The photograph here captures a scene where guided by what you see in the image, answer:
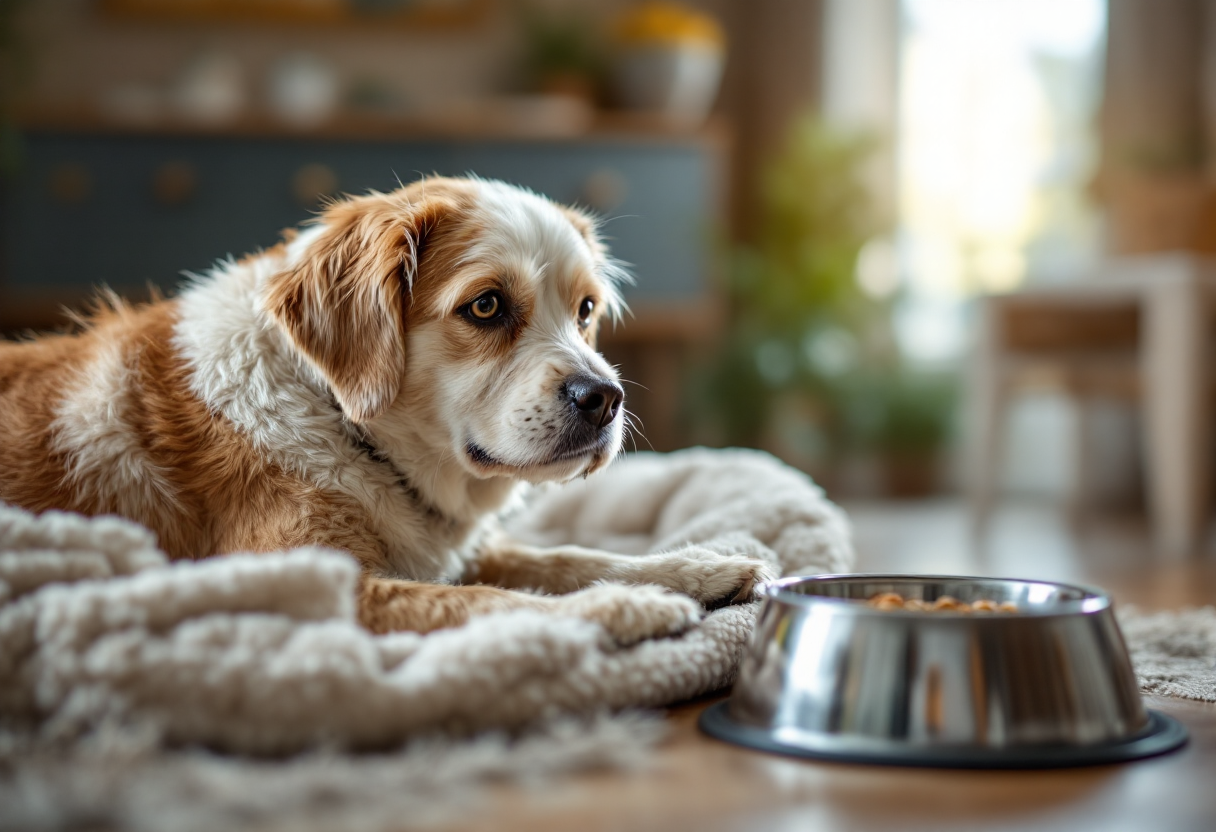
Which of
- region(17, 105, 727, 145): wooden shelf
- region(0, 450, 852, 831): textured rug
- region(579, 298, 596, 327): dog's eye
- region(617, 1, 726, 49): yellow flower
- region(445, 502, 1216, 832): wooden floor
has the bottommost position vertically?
region(445, 502, 1216, 832): wooden floor

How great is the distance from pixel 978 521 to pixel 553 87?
100 inches

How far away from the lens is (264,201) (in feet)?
14.6

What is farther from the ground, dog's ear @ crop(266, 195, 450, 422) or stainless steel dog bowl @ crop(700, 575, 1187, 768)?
dog's ear @ crop(266, 195, 450, 422)

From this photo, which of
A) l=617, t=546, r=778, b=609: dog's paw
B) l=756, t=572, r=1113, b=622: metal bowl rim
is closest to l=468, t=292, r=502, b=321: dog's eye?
l=617, t=546, r=778, b=609: dog's paw

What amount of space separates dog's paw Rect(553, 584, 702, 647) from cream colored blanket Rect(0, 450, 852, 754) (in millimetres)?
22

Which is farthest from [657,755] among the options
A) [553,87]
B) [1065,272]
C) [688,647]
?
[553,87]

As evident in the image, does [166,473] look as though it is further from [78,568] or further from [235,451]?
[78,568]

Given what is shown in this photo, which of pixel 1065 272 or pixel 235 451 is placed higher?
pixel 1065 272

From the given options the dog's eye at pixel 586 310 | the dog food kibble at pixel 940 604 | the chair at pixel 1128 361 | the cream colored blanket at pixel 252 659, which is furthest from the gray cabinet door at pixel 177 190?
the cream colored blanket at pixel 252 659

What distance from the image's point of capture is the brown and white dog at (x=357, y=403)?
1.67 meters

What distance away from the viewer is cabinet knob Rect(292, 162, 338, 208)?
4.46 metres

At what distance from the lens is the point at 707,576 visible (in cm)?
176

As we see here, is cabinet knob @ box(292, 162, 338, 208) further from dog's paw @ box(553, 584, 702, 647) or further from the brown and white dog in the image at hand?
dog's paw @ box(553, 584, 702, 647)

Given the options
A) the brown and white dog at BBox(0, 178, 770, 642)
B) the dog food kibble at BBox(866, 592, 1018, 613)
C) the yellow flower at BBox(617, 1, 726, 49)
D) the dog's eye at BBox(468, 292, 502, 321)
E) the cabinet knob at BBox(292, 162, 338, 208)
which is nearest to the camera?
the dog food kibble at BBox(866, 592, 1018, 613)
